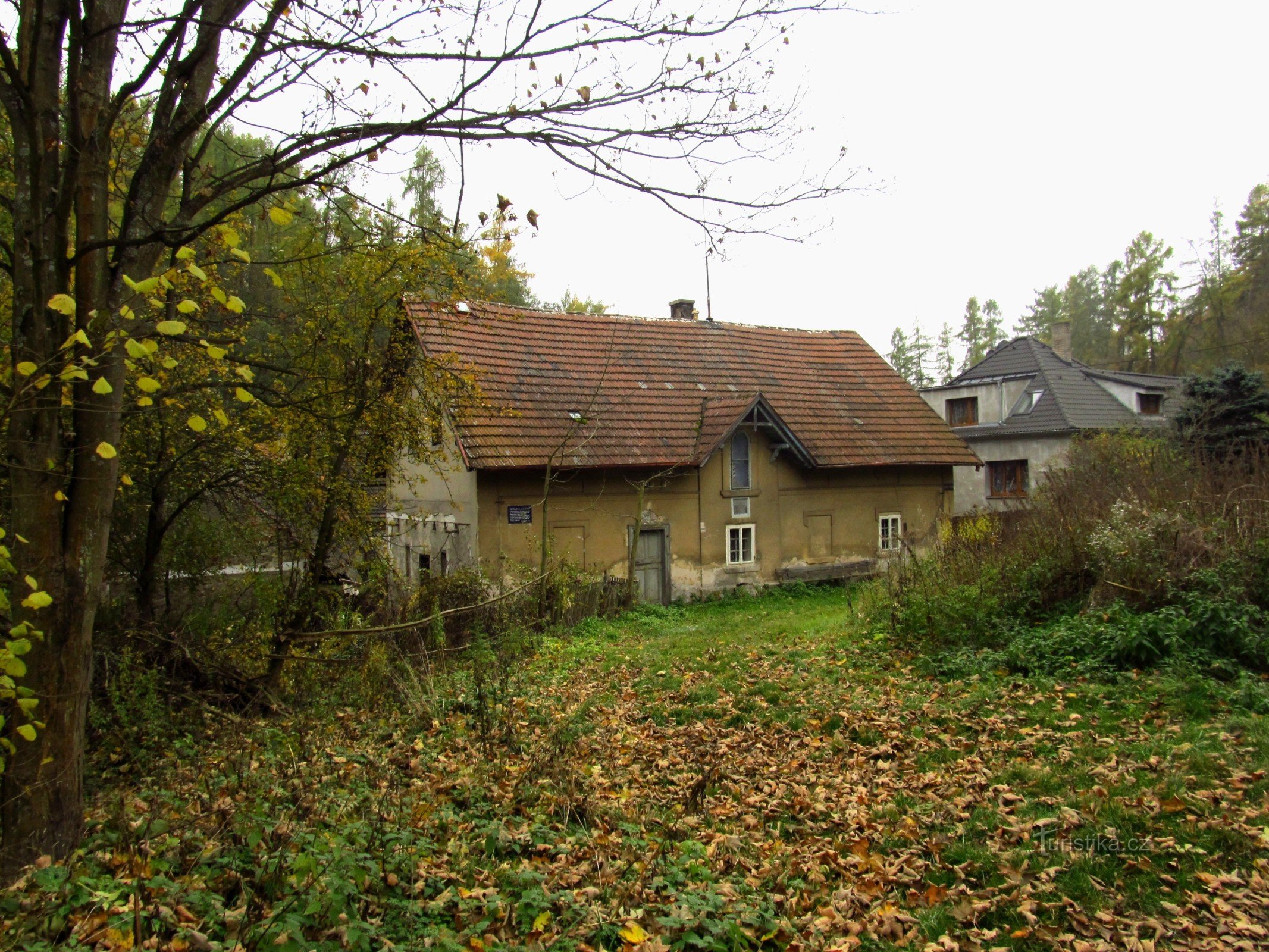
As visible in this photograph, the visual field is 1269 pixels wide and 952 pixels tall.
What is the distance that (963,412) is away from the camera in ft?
113

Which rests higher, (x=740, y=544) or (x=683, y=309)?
(x=683, y=309)

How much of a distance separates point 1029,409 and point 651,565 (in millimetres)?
19275

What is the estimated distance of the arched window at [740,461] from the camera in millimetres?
20359

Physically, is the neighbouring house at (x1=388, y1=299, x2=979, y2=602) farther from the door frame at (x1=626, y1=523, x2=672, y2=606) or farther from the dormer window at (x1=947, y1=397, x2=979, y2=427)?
the dormer window at (x1=947, y1=397, x2=979, y2=427)

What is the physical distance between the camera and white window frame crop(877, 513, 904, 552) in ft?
72.7

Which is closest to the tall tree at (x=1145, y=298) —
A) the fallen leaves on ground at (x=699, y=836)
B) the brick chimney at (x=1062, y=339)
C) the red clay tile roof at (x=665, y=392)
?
the brick chimney at (x=1062, y=339)

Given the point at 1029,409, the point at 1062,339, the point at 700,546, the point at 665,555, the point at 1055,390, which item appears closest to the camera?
the point at 665,555

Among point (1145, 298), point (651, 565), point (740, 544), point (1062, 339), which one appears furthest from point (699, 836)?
point (1145, 298)

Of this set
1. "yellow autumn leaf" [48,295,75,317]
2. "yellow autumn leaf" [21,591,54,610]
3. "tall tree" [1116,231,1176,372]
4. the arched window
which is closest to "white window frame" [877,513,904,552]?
the arched window

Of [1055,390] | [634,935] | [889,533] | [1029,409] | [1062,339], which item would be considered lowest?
[634,935]

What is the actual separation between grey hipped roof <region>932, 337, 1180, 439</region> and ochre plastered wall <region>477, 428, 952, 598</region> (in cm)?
921

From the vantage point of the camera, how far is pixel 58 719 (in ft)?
14.6

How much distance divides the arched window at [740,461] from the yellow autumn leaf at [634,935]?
54.3 feet

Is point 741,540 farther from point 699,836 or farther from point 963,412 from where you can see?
point 963,412
